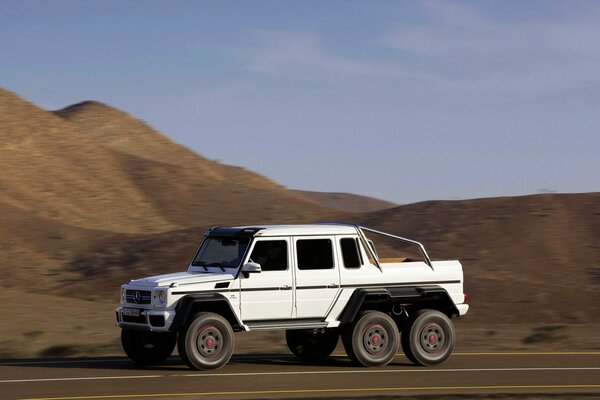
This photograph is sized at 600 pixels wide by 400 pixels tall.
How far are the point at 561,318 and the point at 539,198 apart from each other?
1801cm

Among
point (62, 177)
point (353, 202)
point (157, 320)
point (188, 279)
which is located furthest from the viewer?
point (353, 202)

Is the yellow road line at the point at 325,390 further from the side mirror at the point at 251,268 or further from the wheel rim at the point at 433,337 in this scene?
the wheel rim at the point at 433,337

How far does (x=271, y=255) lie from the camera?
16.6 metres

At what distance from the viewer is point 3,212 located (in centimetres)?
5094

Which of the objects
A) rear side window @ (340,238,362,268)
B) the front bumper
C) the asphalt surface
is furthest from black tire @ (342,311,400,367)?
the front bumper

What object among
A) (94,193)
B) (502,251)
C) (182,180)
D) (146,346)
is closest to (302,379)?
(146,346)

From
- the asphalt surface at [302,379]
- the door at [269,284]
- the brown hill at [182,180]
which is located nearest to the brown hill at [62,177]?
the brown hill at [182,180]

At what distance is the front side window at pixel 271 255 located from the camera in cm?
1650

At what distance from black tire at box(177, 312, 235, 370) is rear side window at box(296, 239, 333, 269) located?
159 centimetres

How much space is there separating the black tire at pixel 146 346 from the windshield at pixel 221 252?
4.33 ft

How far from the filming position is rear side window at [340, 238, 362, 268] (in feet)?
55.5

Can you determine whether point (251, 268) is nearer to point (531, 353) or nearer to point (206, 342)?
point (206, 342)

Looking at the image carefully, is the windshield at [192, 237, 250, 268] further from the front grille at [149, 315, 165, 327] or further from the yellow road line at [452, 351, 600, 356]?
the yellow road line at [452, 351, 600, 356]

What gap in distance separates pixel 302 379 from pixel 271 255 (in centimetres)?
206
